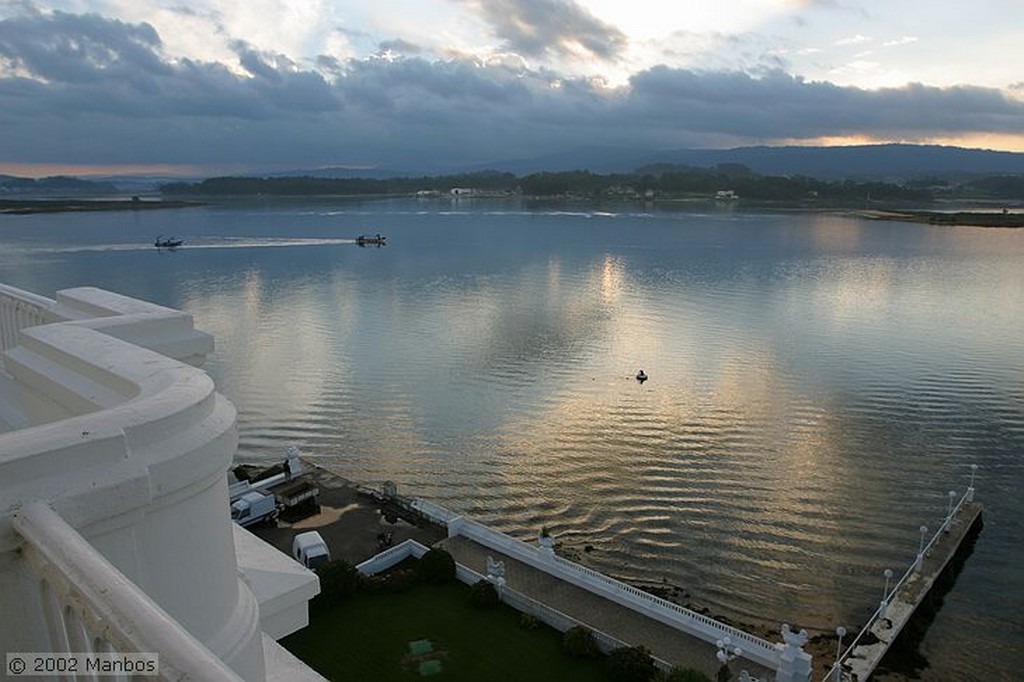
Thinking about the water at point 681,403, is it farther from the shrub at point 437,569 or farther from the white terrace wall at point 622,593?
the shrub at point 437,569

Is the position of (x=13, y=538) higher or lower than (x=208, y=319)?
higher

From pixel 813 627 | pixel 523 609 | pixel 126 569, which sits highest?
pixel 126 569

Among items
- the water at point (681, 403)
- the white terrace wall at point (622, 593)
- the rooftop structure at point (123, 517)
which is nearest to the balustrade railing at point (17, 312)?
the rooftop structure at point (123, 517)

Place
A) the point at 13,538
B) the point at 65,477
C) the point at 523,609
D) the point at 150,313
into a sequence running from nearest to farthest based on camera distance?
the point at 13,538, the point at 65,477, the point at 150,313, the point at 523,609

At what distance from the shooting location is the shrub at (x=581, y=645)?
549 inches

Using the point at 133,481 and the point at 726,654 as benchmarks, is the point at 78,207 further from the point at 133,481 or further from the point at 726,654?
the point at 133,481

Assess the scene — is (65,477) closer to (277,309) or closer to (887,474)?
(887,474)

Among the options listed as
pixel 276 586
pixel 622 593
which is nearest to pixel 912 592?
pixel 622 593

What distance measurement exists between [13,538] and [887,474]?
85.7ft

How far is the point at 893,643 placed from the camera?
1588 cm

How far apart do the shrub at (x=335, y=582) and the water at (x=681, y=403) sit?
19.6 feet

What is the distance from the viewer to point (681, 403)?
29.9m

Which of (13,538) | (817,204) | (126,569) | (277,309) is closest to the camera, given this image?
(13,538)

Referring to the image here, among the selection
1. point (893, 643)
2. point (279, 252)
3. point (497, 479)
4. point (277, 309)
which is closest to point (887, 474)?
point (893, 643)
